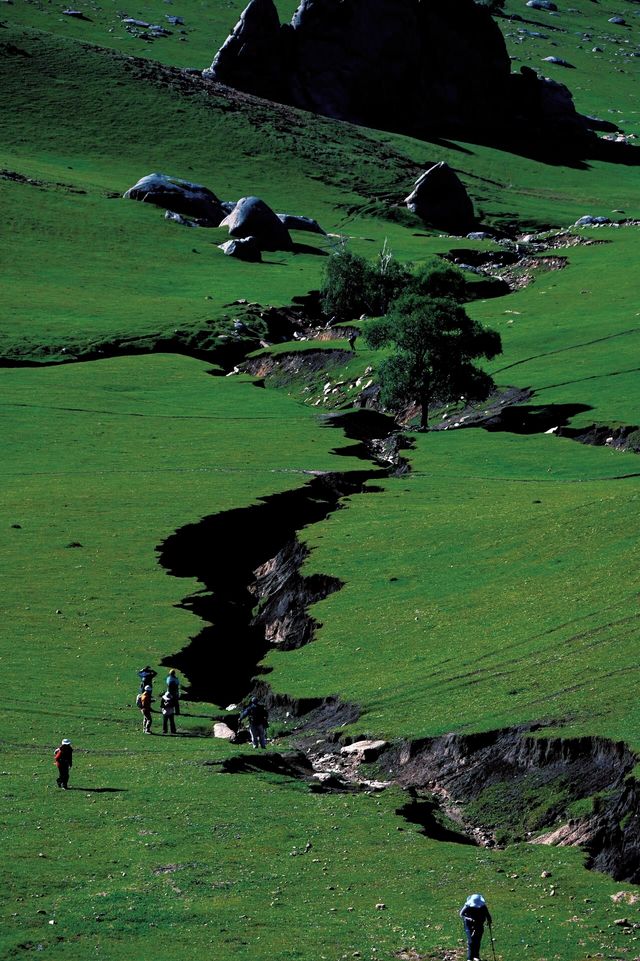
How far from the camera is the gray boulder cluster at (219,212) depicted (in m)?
168

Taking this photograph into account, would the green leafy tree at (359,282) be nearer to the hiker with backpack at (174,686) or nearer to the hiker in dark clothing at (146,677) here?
the hiker in dark clothing at (146,677)

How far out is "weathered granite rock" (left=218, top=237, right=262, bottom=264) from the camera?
159500 millimetres

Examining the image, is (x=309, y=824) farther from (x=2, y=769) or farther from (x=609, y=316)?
→ (x=609, y=316)

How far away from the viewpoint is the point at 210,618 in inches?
2318

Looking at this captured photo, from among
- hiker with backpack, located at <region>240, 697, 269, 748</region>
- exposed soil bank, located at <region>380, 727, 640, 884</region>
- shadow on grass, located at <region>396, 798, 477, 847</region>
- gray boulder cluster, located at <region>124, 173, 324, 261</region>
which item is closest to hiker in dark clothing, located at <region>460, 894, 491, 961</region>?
exposed soil bank, located at <region>380, 727, 640, 884</region>

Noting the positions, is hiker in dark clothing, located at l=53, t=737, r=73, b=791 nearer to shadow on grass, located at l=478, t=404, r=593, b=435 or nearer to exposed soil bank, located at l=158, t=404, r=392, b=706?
exposed soil bank, located at l=158, t=404, r=392, b=706

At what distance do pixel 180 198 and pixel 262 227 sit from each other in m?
15.0

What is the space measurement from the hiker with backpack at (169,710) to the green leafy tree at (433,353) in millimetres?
54019

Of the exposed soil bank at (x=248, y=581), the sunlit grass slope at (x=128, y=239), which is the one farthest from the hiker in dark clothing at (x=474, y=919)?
the sunlit grass slope at (x=128, y=239)

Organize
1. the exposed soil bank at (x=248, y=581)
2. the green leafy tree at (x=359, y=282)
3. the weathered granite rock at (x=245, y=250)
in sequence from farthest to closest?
the weathered granite rock at (x=245, y=250) < the green leafy tree at (x=359, y=282) < the exposed soil bank at (x=248, y=581)

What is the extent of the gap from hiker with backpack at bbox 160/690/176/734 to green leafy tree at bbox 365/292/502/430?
54019 millimetres

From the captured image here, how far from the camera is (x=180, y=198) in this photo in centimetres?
17638

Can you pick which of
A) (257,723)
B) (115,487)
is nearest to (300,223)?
(115,487)

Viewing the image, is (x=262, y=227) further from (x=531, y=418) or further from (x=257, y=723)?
(x=257, y=723)
